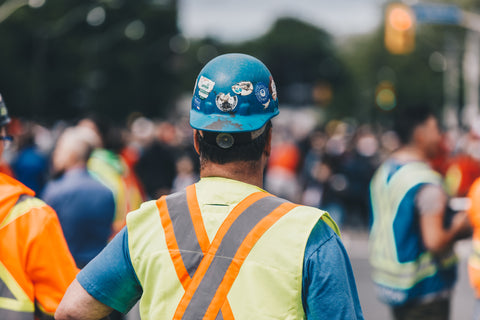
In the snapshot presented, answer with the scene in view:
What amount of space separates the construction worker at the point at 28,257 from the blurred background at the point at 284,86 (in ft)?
9.88

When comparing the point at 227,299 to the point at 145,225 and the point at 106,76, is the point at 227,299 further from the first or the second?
the point at 106,76

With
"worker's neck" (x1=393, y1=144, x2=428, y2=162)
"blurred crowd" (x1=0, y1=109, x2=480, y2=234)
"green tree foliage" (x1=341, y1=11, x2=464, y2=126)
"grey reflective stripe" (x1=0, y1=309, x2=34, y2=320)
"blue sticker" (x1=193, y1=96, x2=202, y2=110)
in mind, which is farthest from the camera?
"green tree foliage" (x1=341, y1=11, x2=464, y2=126)

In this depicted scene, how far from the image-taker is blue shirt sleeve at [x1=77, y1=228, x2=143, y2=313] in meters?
2.13

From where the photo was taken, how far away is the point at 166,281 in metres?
2.07

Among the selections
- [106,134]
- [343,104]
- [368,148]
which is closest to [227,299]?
[106,134]

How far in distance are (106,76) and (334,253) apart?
56.4 meters

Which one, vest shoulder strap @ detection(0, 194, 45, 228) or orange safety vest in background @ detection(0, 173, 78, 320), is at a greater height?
vest shoulder strap @ detection(0, 194, 45, 228)

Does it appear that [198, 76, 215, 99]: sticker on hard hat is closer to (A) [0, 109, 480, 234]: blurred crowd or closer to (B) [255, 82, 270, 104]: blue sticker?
(B) [255, 82, 270, 104]: blue sticker

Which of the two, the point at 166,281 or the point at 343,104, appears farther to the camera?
the point at 343,104

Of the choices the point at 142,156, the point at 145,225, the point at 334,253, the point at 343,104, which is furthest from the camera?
the point at 343,104

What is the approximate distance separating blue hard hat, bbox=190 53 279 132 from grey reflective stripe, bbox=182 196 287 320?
0.86 ft

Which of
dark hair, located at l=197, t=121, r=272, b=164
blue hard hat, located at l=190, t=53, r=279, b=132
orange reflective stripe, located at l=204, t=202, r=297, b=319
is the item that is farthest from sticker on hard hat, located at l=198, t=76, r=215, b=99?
orange reflective stripe, located at l=204, t=202, r=297, b=319

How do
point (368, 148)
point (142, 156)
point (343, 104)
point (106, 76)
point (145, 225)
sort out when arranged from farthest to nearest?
point (343, 104) → point (106, 76) → point (368, 148) → point (142, 156) → point (145, 225)

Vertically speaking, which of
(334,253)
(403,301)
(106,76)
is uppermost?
(334,253)
